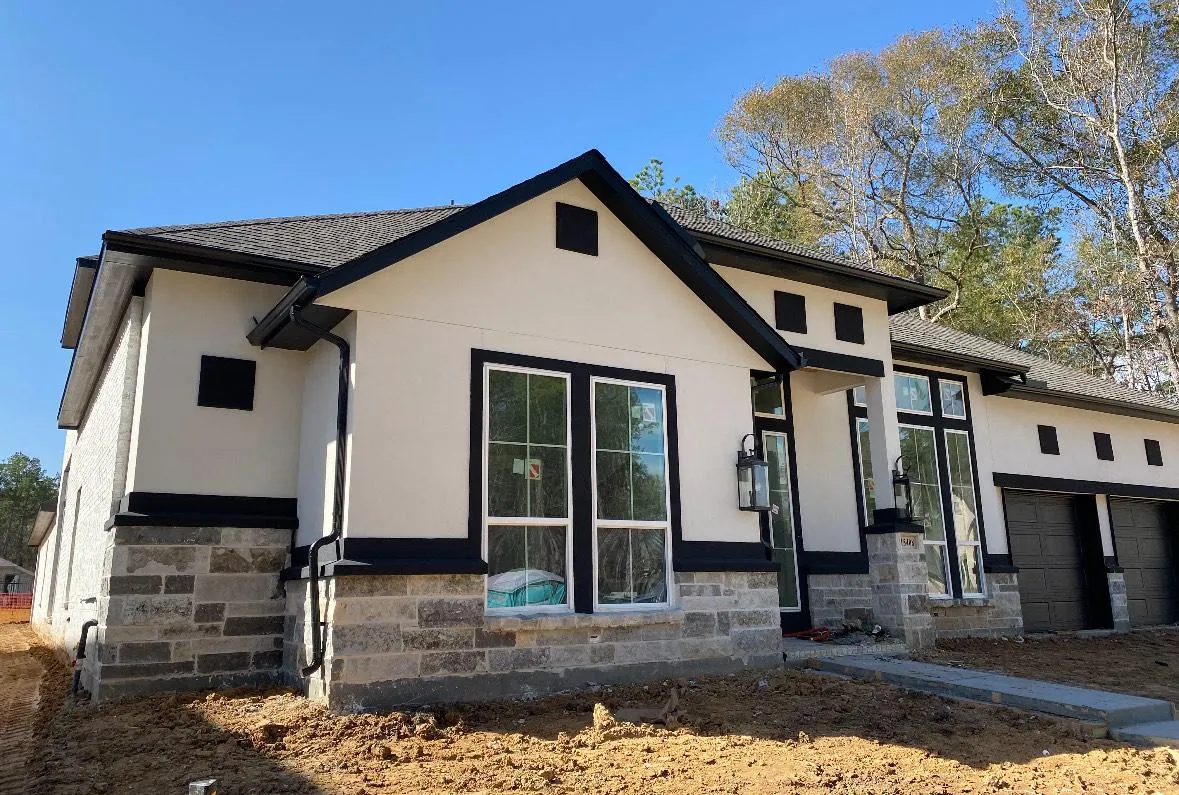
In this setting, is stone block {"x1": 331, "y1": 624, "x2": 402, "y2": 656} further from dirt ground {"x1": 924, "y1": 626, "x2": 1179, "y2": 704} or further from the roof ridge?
dirt ground {"x1": 924, "y1": 626, "x2": 1179, "y2": 704}

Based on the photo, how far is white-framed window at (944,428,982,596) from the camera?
12.6 m

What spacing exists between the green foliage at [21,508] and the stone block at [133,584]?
66.8 meters

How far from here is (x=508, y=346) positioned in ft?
25.0

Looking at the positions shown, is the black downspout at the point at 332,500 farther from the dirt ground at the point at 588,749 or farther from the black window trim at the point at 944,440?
the black window trim at the point at 944,440

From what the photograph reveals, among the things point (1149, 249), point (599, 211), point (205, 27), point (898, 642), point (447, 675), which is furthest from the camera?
point (1149, 249)

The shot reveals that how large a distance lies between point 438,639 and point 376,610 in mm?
561

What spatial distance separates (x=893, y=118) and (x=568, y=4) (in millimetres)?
16143

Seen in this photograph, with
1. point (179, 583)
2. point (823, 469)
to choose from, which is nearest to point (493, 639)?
point (179, 583)

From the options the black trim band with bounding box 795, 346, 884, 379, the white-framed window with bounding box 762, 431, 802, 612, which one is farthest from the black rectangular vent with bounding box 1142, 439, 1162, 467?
the white-framed window with bounding box 762, 431, 802, 612

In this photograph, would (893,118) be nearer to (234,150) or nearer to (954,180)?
(954,180)

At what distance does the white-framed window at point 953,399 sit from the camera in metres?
13.1

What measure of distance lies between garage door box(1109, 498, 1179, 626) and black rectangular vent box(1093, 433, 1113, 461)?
2.69 ft

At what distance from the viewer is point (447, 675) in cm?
659

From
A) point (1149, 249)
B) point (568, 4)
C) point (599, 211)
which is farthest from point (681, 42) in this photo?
point (1149, 249)
